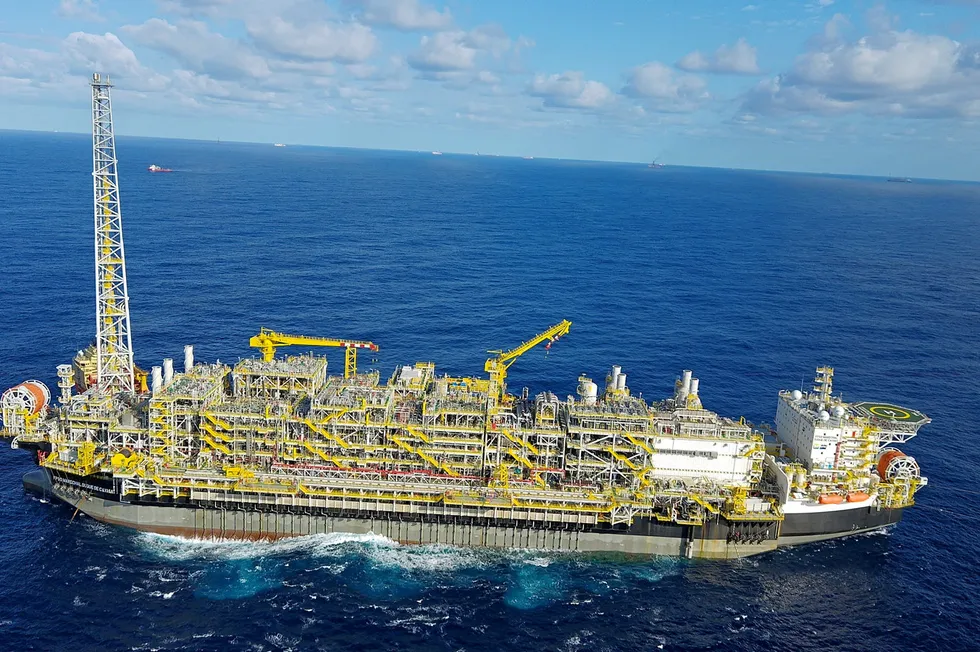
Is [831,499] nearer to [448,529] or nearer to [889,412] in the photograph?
[889,412]

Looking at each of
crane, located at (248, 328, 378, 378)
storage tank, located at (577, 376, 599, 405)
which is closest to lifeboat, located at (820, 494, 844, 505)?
storage tank, located at (577, 376, 599, 405)

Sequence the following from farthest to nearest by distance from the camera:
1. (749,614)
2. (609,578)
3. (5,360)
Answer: (5,360), (609,578), (749,614)

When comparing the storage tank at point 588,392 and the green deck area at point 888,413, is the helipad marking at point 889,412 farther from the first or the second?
the storage tank at point 588,392

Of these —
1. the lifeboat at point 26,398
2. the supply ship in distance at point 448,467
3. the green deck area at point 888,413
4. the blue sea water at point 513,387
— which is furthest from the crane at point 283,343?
the green deck area at point 888,413

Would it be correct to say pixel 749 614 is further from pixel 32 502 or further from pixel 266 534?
pixel 32 502

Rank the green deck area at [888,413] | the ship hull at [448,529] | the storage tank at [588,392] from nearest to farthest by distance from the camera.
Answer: the ship hull at [448,529], the storage tank at [588,392], the green deck area at [888,413]

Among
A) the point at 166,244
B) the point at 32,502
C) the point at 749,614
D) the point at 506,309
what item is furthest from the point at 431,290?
the point at 749,614
